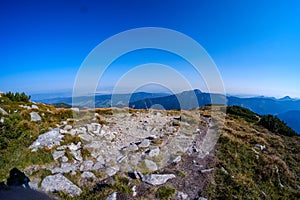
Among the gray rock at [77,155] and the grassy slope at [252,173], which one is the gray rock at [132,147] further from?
the grassy slope at [252,173]

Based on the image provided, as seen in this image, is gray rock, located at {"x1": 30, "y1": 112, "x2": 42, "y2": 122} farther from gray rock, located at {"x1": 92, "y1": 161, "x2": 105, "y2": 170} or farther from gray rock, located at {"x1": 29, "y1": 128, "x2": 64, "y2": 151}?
gray rock, located at {"x1": 92, "y1": 161, "x2": 105, "y2": 170}

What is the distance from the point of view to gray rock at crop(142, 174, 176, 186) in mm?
8848

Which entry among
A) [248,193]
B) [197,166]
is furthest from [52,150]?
[248,193]

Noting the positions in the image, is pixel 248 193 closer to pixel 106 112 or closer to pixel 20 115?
pixel 20 115

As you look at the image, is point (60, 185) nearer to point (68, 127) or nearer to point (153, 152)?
point (153, 152)

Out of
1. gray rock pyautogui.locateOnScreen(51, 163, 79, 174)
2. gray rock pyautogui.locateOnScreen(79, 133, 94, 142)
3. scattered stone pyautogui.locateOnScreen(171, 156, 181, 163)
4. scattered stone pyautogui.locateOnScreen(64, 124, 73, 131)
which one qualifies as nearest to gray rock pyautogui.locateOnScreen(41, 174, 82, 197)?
gray rock pyautogui.locateOnScreen(51, 163, 79, 174)

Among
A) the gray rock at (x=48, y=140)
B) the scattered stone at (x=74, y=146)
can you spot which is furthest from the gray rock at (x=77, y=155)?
the gray rock at (x=48, y=140)

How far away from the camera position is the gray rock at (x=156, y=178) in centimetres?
885

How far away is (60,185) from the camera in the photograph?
27.8 ft

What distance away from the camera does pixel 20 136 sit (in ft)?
41.1

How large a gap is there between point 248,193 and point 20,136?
12.1 m

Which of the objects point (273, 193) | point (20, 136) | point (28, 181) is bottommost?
point (273, 193)

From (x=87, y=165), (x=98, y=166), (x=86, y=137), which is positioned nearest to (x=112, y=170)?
(x=98, y=166)

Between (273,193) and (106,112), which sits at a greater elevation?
(106,112)
